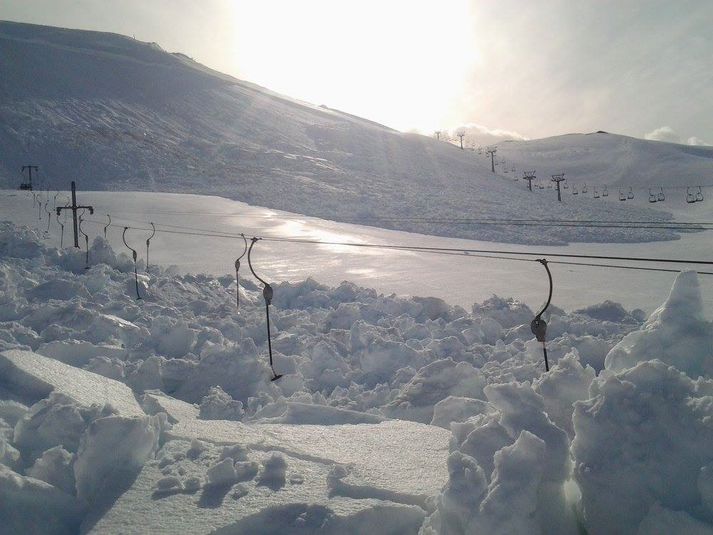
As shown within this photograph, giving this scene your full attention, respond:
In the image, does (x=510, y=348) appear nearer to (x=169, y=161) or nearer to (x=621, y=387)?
(x=621, y=387)

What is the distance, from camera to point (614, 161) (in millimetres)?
68875

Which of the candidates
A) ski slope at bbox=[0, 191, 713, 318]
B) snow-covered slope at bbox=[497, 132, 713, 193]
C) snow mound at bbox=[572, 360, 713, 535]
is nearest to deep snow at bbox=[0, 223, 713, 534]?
snow mound at bbox=[572, 360, 713, 535]

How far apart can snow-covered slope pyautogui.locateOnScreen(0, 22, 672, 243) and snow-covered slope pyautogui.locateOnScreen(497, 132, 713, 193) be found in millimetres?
19475

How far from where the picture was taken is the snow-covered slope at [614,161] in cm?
5966

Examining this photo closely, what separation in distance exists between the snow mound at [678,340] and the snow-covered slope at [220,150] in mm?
16814

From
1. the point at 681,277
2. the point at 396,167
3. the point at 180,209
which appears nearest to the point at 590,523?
the point at 681,277

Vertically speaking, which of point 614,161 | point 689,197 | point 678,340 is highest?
point 614,161

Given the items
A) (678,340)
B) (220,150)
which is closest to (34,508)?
(678,340)

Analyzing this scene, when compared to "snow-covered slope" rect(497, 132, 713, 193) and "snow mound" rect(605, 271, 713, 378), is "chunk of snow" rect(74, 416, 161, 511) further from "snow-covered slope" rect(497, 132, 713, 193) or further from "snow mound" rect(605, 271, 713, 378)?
"snow-covered slope" rect(497, 132, 713, 193)

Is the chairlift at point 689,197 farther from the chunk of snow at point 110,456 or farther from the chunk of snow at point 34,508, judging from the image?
the chunk of snow at point 34,508

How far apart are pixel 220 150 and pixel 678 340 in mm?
41270

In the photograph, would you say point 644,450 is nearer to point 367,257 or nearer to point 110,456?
point 110,456

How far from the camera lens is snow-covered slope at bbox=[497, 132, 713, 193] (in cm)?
5966

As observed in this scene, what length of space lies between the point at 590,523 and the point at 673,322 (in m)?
1.02
